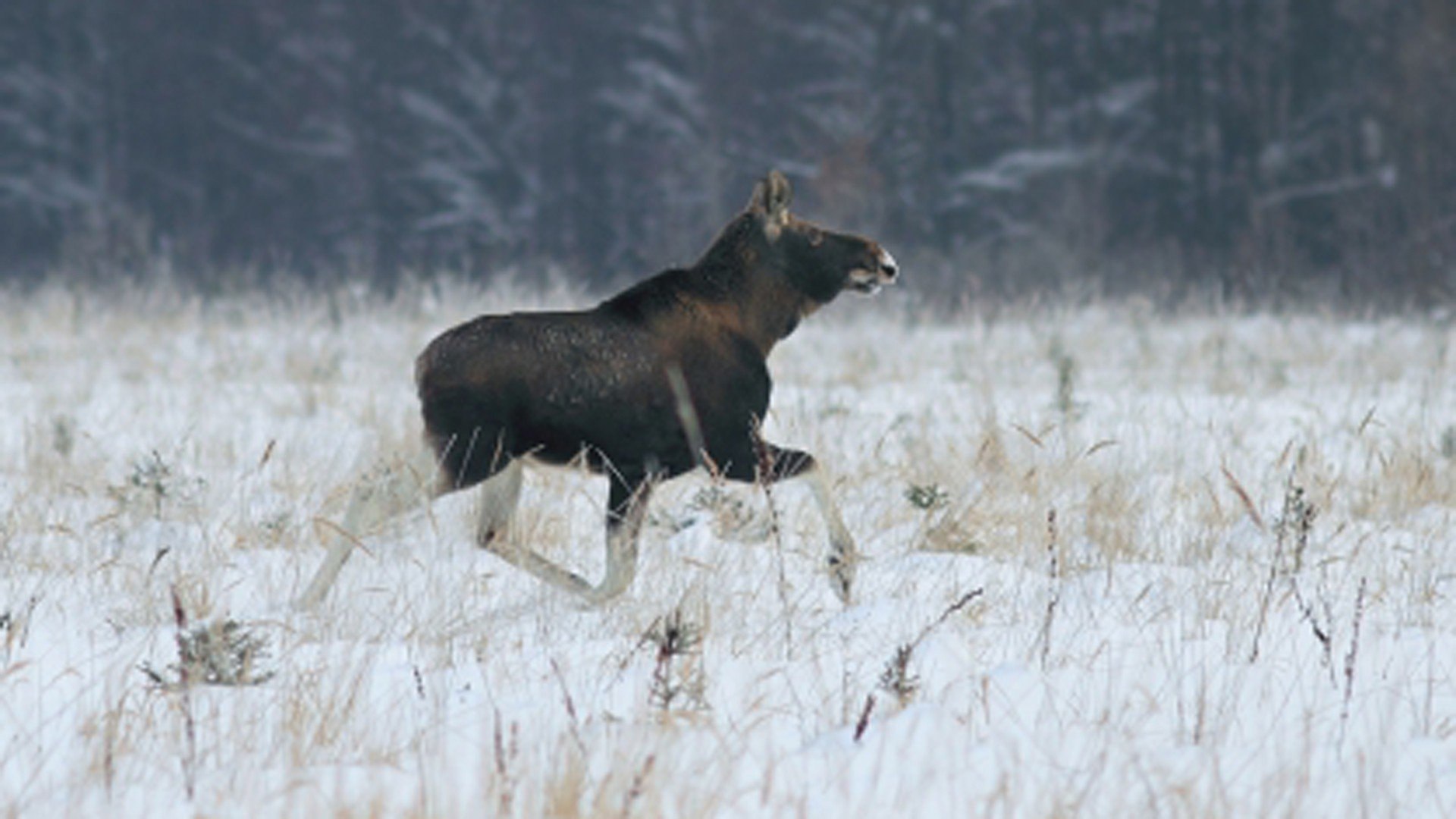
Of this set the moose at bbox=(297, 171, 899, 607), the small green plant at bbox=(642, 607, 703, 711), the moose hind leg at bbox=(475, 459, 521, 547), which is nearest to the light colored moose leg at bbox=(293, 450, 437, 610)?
the moose at bbox=(297, 171, 899, 607)

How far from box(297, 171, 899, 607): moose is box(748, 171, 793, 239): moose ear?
0.06 meters

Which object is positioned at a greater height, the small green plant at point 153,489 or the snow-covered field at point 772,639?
the small green plant at point 153,489

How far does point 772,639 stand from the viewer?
4.74 meters

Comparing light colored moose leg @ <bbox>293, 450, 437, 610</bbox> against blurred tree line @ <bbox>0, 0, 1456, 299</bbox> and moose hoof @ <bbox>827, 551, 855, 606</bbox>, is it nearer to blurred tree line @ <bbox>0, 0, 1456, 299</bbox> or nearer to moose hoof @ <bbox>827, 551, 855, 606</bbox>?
moose hoof @ <bbox>827, 551, 855, 606</bbox>

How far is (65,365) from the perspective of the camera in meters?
12.8

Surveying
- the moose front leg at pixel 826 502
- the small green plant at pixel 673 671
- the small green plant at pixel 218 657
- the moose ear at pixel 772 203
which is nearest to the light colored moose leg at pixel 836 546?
the moose front leg at pixel 826 502

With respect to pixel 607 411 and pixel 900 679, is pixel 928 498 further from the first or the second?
pixel 900 679

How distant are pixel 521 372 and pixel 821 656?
136 centimetres

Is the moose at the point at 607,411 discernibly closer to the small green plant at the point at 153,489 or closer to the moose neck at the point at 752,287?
the moose neck at the point at 752,287

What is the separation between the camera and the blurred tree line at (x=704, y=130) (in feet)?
101

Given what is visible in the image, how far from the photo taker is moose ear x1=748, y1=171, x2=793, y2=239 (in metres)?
6.13

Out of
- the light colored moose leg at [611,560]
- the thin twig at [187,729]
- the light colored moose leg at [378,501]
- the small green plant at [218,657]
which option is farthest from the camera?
the light colored moose leg at [611,560]

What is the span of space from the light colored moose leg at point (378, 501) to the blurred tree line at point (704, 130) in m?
21.5

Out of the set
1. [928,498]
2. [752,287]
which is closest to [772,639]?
[928,498]
